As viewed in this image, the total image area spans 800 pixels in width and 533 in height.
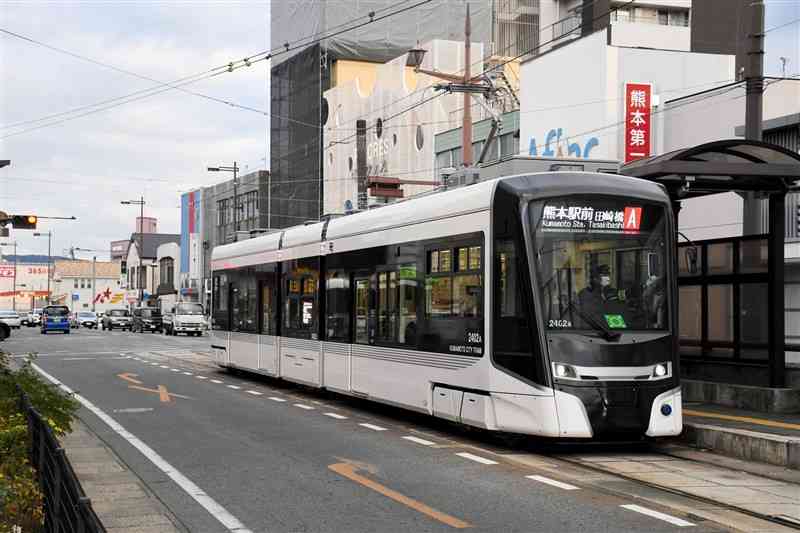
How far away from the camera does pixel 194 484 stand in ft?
36.2

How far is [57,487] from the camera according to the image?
6043 millimetres

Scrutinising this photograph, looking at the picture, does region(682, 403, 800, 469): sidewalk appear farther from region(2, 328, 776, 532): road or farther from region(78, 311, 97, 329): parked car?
region(78, 311, 97, 329): parked car

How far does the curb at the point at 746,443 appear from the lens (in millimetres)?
12438

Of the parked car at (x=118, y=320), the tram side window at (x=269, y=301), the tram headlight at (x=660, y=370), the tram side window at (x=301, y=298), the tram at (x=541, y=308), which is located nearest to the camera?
the tram at (x=541, y=308)

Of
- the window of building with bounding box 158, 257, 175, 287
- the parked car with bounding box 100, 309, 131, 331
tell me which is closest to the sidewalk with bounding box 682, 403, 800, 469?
the parked car with bounding box 100, 309, 131, 331

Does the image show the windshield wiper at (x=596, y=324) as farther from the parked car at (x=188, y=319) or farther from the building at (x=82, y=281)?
the building at (x=82, y=281)

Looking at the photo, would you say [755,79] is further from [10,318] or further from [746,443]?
[10,318]

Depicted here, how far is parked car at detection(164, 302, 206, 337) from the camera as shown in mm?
67375

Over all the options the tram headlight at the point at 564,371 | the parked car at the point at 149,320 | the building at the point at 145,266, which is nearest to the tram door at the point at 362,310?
the tram headlight at the point at 564,371

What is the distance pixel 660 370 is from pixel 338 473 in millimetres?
4441

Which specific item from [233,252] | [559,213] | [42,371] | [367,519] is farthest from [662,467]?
[42,371]

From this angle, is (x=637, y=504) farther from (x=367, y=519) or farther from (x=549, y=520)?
(x=367, y=519)

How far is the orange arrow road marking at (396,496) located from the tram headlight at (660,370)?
13.2 ft

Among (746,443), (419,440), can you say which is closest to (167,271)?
(419,440)
